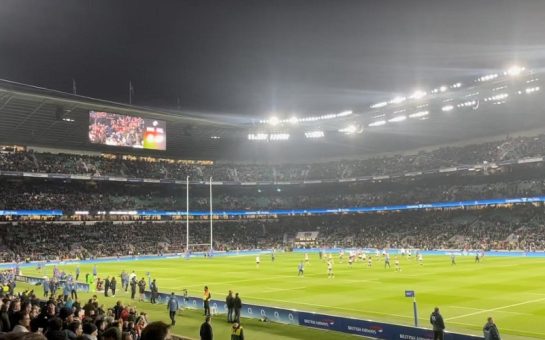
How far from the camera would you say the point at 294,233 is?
98.8 meters

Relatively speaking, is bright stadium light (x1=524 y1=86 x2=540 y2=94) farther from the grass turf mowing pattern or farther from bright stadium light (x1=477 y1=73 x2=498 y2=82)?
the grass turf mowing pattern

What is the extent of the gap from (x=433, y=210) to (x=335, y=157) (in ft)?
94.5

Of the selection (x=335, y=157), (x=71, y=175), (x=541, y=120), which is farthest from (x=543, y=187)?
(x=71, y=175)

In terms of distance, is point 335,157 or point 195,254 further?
point 335,157

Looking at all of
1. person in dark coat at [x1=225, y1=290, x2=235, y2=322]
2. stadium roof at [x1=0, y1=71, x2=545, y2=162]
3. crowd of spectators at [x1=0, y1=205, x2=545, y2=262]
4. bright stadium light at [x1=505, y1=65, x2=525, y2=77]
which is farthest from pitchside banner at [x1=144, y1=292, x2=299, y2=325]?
bright stadium light at [x1=505, y1=65, x2=525, y2=77]

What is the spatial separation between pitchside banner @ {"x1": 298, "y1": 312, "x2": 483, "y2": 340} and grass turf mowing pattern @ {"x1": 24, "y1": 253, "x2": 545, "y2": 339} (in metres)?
1.34

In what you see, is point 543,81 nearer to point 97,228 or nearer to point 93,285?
point 93,285

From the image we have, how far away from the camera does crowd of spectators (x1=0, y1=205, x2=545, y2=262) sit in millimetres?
67188

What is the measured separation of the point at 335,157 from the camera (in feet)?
355

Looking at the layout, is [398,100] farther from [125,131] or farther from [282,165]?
[282,165]

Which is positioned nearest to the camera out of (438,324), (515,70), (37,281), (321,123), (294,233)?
(438,324)

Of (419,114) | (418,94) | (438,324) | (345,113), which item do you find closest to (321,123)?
(345,113)

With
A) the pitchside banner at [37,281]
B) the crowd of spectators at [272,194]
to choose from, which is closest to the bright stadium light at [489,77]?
the crowd of spectators at [272,194]

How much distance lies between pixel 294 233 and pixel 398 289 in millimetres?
65918
